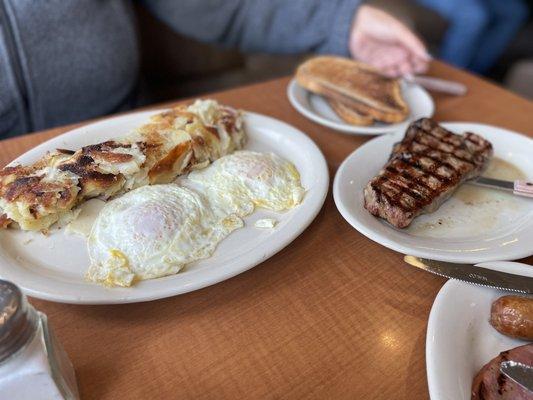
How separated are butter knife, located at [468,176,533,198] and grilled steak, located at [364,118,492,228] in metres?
0.03

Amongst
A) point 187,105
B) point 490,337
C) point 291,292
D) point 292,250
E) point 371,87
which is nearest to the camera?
point 490,337

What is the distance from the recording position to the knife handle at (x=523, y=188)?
126cm

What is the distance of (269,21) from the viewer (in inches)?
90.0

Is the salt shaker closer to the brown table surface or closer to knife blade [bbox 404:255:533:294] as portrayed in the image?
the brown table surface

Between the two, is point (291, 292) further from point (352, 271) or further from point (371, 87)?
point (371, 87)

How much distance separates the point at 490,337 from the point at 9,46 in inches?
73.6

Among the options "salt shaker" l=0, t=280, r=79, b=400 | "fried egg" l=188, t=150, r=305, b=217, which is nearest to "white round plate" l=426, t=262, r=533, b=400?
"fried egg" l=188, t=150, r=305, b=217

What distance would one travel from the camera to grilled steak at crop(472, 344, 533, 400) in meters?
0.74

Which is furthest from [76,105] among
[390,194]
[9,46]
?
[390,194]

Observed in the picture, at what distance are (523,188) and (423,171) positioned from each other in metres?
0.29

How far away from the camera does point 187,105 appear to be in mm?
1627

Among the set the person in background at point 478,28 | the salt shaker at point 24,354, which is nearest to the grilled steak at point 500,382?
the salt shaker at point 24,354

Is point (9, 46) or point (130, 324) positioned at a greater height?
point (9, 46)

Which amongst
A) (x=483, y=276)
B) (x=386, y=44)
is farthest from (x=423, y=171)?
(x=386, y=44)
